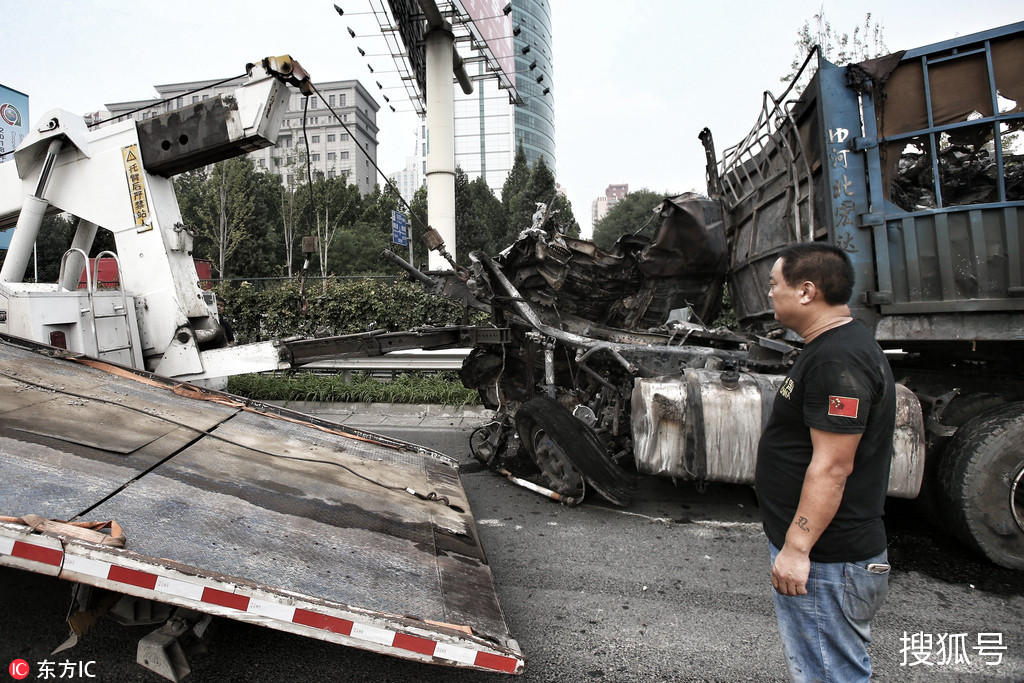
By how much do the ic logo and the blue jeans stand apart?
291cm

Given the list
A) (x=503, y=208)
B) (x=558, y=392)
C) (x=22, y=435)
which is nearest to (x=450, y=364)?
(x=558, y=392)

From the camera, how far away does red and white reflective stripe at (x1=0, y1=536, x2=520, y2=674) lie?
1.62m

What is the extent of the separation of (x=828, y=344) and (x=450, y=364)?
21.8 ft

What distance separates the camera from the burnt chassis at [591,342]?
4.05 meters

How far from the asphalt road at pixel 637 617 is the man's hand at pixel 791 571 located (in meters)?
0.97

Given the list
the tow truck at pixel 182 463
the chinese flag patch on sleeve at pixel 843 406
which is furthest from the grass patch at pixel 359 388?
the chinese flag patch on sleeve at pixel 843 406

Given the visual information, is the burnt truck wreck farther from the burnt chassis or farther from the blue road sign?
the blue road sign

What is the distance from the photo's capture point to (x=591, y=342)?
4.42 m

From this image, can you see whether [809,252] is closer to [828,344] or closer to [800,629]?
[828,344]

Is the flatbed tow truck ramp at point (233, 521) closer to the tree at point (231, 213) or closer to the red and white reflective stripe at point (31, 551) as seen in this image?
the red and white reflective stripe at point (31, 551)

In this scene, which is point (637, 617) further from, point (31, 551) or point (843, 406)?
point (31, 551)

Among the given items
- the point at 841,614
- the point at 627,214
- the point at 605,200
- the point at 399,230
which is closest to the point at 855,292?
the point at 841,614

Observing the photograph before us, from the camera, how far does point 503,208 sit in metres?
34.2

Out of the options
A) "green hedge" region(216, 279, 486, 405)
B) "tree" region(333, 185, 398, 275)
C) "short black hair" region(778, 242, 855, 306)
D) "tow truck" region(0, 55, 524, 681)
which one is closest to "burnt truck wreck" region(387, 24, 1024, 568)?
"tow truck" region(0, 55, 524, 681)
